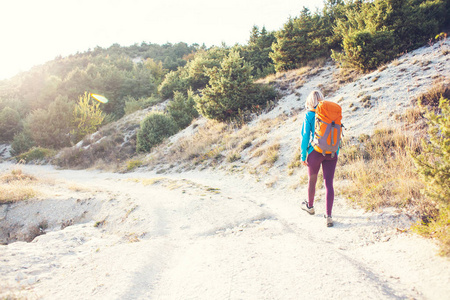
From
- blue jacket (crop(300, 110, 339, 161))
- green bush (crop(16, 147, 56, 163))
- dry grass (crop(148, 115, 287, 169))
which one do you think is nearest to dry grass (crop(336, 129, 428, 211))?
blue jacket (crop(300, 110, 339, 161))

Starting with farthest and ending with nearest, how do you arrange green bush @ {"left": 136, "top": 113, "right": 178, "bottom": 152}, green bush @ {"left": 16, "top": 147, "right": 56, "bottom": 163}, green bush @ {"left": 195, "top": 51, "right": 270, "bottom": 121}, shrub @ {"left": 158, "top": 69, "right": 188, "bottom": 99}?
1. shrub @ {"left": 158, "top": 69, "right": 188, "bottom": 99}
2. green bush @ {"left": 16, "top": 147, "right": 56, "bottom": 163}
3. green bush @ {"left": 136, "top": 113, "right": 178, "bottom": 152}
4. green bush @ {"left": 195, "top": 51, "right": 270, "bottom": 121}

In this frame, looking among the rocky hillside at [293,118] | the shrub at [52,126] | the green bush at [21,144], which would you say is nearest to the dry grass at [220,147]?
the rocky hillside at [293,118]

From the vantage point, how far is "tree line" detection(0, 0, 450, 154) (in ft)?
44.0

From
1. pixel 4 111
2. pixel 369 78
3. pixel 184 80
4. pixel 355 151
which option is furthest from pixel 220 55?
pixel 4 111

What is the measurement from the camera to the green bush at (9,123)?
3053 cm

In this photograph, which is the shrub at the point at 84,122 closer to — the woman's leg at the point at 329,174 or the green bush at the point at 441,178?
the woman's leg at the point at 329,174

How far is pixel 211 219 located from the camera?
16.3ft

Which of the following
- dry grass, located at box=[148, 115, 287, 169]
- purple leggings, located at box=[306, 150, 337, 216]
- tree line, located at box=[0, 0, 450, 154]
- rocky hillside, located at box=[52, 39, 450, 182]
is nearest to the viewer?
purple leggings, located at box=[306, 150, 337, 216]

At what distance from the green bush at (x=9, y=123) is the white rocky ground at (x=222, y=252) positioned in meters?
31.6

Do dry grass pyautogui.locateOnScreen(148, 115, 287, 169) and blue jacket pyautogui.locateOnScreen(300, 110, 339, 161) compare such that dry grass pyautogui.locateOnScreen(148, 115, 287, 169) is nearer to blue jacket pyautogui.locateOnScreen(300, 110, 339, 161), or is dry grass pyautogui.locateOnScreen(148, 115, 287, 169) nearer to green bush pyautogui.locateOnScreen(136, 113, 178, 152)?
green bush pyautogui.locateOnScreen(136, 113, 178, 152)

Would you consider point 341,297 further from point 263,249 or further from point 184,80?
point 184,80

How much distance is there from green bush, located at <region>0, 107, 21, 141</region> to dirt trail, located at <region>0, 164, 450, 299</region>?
35.2m

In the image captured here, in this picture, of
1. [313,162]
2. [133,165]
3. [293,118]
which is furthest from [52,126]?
[313,162]

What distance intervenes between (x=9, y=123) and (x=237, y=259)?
132ft
